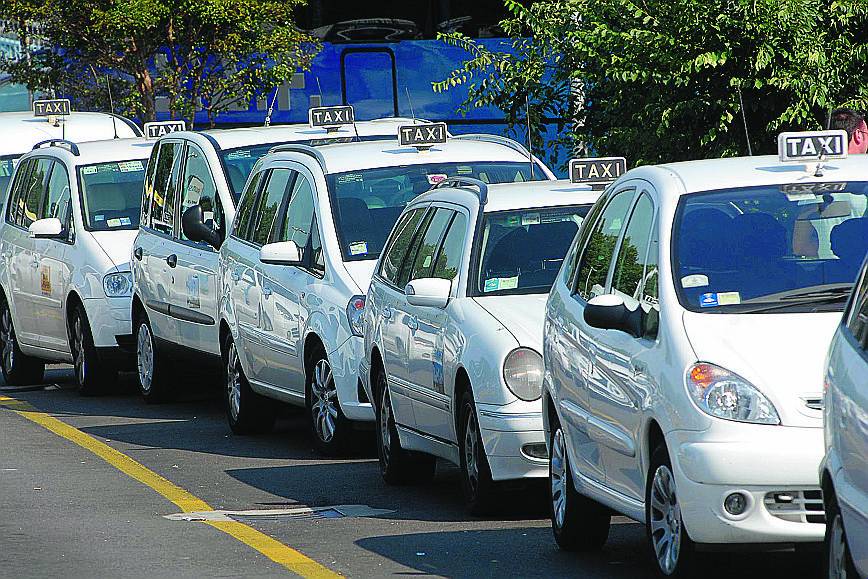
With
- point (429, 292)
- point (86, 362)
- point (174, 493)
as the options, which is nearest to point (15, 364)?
point (86, 362)

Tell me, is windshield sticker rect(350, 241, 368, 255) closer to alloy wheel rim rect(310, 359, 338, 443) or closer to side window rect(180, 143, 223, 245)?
alloy wheel rim rect(310, 359, 338, 443)

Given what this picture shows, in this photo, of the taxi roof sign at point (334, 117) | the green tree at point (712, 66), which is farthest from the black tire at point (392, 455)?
the taxi roof sign at point (334, 117)

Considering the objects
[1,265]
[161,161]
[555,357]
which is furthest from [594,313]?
[1,265]

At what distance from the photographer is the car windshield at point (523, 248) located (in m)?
10.1

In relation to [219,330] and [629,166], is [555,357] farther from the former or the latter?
[629,166]

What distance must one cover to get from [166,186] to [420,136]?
288 cm

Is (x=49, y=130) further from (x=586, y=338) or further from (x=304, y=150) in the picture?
(x=586, y=338)

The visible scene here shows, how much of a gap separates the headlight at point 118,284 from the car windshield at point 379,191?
3924 mm

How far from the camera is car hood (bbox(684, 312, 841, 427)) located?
22.6 feet

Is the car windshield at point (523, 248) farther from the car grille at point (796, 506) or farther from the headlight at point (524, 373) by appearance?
the car grille at point (796, 506)

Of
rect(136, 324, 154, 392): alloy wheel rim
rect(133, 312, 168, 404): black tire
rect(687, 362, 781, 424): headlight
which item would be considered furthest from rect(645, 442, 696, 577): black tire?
rect(136, 324, 154, 392): alloy wheel rim

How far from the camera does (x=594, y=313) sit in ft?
24.9

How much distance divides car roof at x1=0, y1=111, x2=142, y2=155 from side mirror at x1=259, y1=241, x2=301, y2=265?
28.3 feet

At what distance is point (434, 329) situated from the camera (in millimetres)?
10039
